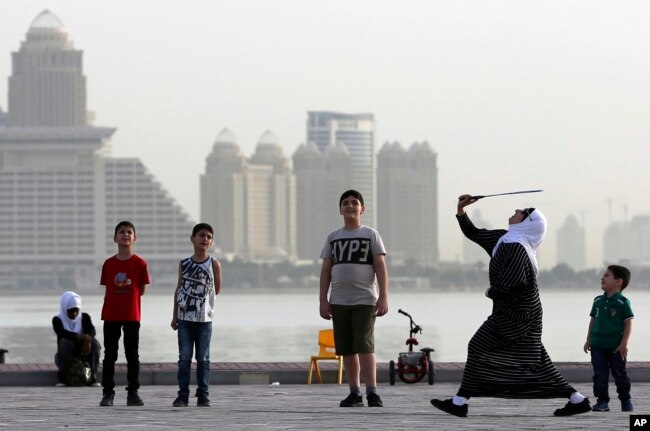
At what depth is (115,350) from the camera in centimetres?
1296

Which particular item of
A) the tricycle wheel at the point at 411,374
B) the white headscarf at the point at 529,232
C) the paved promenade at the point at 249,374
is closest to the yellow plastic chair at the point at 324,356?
the paved promenade at the point at 249,374

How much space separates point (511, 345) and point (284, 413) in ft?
5.55

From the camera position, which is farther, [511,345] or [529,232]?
[529,232]

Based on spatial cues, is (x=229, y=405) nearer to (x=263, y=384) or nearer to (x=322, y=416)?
(x=322, y=416)

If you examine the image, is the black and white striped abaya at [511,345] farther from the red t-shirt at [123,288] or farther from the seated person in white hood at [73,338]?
the seated person in white hood at [73,338]

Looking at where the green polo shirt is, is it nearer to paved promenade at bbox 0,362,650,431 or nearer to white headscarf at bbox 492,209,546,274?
paved promenade at bbox 0,362,650,431

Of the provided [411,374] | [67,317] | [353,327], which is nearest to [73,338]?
[67,317]

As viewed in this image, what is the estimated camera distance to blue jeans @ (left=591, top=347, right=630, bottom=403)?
39.1 feet

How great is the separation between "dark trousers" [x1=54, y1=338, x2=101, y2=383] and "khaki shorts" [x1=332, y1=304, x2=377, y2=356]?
457 cm

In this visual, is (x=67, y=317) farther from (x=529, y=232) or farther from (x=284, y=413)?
(x=529, y=232)

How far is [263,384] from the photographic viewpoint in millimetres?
16109

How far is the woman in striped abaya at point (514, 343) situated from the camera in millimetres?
10594

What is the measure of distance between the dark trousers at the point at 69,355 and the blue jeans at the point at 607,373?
5668mm

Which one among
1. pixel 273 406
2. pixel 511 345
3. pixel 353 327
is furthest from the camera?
pixel 273 406
